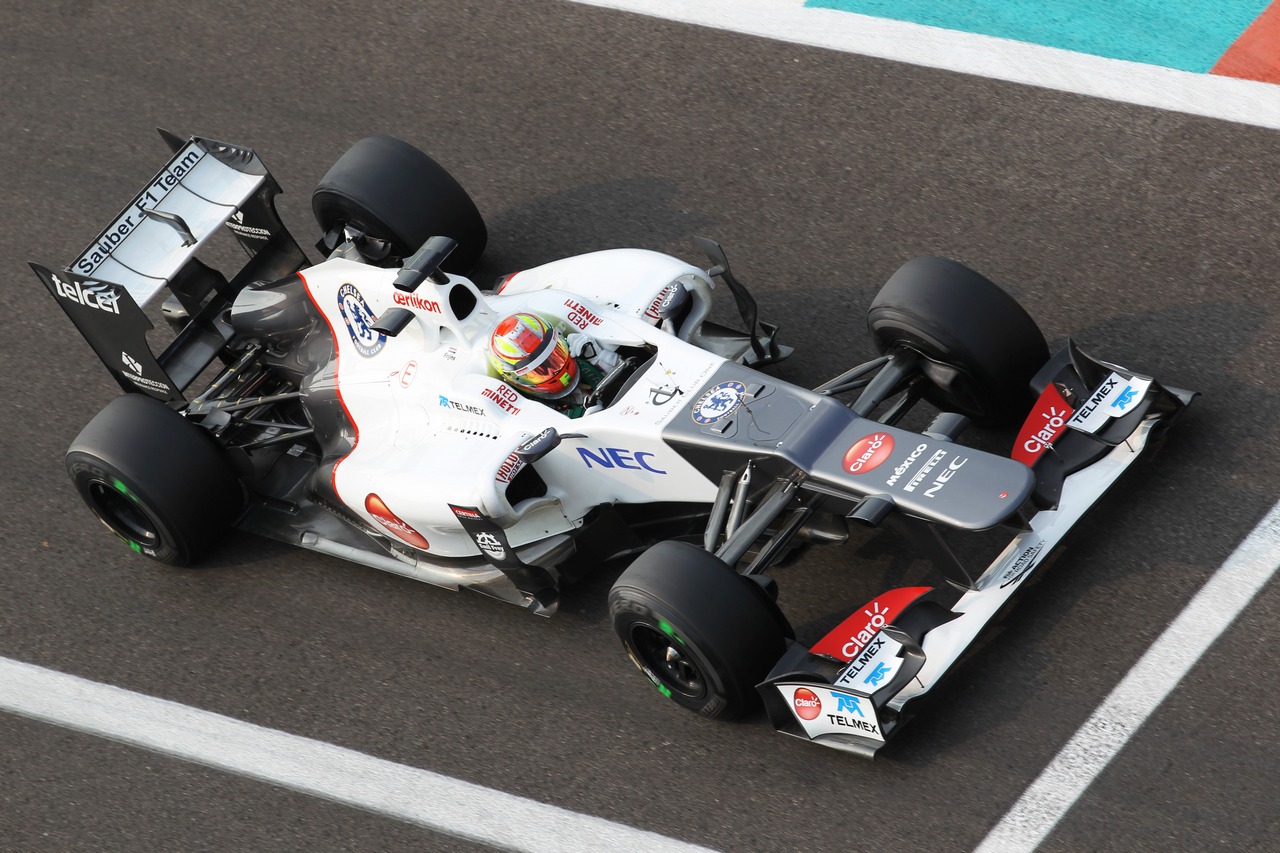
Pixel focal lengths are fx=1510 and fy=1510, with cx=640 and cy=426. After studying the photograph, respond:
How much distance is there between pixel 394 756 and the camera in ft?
21.8

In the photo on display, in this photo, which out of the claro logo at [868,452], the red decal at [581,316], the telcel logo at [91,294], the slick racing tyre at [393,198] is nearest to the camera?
the claro logo at [868,452]

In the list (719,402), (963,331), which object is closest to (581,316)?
(719,402)

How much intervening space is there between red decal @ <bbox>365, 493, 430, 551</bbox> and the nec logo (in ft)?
3.08

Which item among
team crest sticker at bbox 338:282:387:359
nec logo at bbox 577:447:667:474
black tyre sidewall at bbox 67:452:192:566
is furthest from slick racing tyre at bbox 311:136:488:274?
nec logo at bbox 577:447:667:474

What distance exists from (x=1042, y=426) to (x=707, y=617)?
1.83 m

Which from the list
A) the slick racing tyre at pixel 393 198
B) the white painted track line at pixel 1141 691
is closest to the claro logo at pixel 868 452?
the white painted track line at pixel 1141 691

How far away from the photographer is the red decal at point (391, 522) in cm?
698

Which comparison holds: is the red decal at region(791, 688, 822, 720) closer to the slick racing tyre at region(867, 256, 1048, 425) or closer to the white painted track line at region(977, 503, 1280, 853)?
the white painted track line at region(977, 503, 1280, 853)

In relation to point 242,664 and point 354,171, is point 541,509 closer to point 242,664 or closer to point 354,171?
point 242,664

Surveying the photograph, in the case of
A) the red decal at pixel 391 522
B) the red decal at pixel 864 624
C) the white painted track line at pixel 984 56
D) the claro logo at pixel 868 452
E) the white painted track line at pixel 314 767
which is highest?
the white painted track line at pixel 984 56

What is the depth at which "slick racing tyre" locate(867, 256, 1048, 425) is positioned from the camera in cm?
680

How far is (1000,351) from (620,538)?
1925 mm

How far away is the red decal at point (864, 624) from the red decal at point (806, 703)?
0.19 meters

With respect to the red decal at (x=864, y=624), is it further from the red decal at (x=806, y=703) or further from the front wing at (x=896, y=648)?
the red decal at (x=806, y=703)
